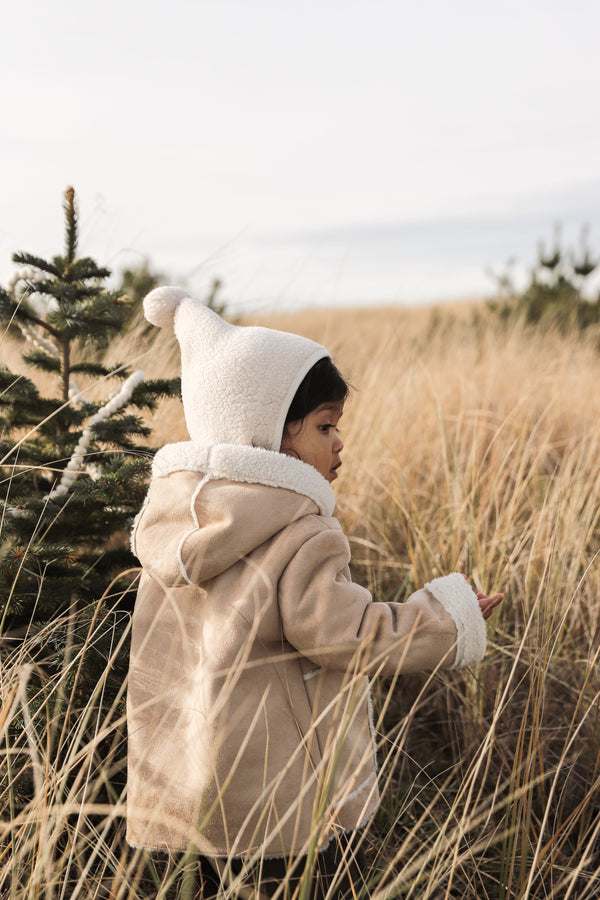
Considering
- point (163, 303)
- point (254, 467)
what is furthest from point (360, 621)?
point (163, 303)

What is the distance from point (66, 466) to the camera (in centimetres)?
202

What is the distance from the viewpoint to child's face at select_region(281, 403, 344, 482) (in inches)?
60.5

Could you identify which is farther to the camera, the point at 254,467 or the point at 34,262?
the point at 34,262

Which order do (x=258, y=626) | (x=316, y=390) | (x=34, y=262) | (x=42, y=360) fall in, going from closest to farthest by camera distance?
(x=258, y=626) → (x=316, y=390) → (x=34, y=262) → (x=42, y=360)

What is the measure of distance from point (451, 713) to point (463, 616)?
1.00 m

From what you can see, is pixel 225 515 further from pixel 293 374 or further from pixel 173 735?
pixel 173 735

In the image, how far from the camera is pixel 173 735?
1440 mm

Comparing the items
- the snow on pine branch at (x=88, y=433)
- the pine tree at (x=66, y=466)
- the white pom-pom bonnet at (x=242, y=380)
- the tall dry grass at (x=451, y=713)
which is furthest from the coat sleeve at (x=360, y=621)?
the snow on pine branch at (x=88, y=433)

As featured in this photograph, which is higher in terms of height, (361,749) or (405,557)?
(361,749)

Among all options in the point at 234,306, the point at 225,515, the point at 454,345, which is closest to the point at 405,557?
the point at 234,306

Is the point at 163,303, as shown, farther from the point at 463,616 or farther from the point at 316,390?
the point at 463,616

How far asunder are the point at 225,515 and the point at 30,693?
2.32 feet

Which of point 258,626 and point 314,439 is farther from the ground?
point 314,439

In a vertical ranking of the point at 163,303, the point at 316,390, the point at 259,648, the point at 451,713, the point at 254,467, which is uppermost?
the point at 163,303
